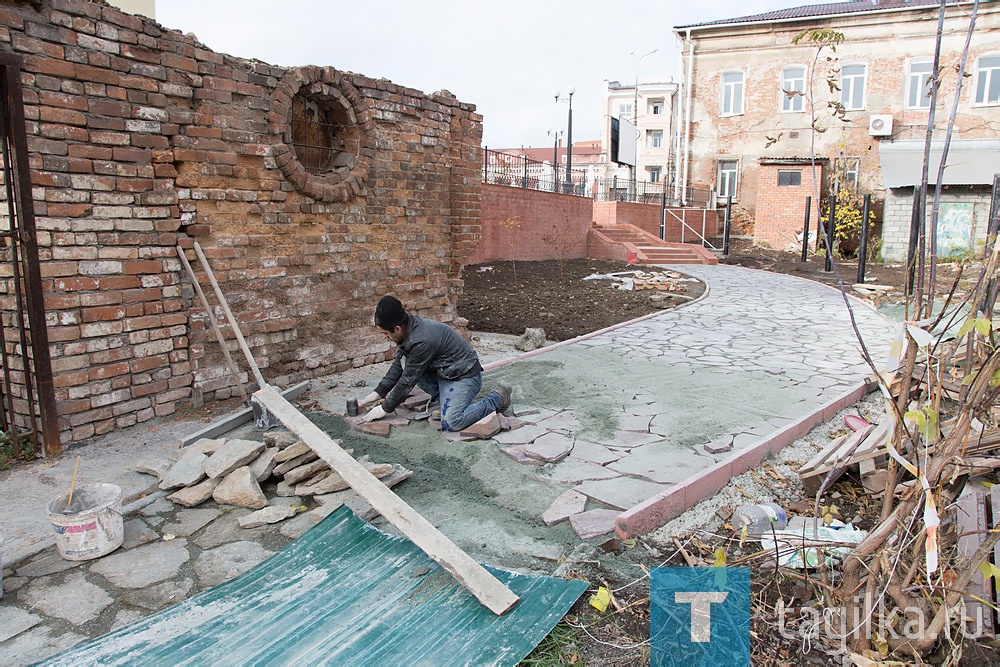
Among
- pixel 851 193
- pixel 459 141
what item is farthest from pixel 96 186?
pixel 851 193

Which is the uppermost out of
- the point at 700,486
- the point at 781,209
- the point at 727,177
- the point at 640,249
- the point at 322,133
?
the point at 727,177

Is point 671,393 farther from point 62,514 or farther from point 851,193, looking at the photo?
point 851,193

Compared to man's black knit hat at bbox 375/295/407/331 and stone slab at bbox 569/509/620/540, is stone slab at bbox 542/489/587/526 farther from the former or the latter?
man's black knit hat at bbox 375/295/407/331

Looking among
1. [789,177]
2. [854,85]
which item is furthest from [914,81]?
[789,177]

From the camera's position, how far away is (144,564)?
328cm

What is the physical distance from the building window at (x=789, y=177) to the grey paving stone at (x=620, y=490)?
20.5m

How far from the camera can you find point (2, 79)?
164 inches

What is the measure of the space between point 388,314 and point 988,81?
28568 mm

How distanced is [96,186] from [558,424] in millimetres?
3873

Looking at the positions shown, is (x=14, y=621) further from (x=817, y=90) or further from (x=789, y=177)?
(x=817, y=90)

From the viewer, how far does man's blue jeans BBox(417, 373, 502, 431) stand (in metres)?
5.05

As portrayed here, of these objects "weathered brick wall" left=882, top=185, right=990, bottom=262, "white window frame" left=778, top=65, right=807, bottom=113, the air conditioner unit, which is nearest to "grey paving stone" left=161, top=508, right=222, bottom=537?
"weathered brick wall" left=882, top=185, right=990, bottom=262

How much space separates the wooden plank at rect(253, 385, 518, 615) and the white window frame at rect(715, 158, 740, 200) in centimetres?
2670

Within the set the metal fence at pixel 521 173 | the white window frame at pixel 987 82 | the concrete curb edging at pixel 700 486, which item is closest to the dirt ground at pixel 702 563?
the concrete curb edging at pixel 700 486
